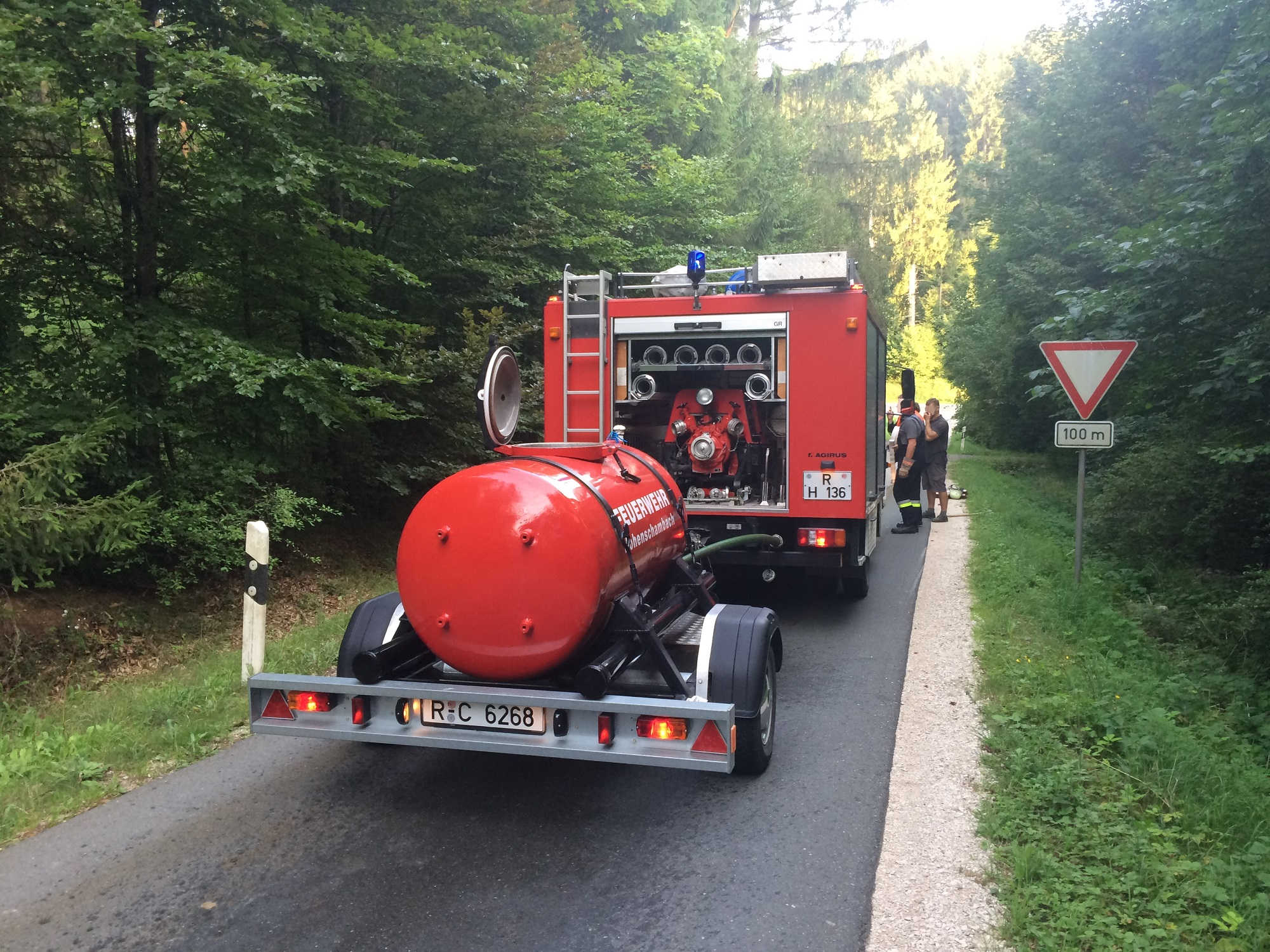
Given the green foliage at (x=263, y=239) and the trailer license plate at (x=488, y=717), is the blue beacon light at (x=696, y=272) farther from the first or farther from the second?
the trailer license plate at (x=488, y=717)

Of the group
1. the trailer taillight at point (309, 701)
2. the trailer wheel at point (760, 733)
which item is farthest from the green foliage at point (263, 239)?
the trailer wheel at point (760, 733)

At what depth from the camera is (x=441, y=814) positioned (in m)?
4.29

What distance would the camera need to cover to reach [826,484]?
7.54 m

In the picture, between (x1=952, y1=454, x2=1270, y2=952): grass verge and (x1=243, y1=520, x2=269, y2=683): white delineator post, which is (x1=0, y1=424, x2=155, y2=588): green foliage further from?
(x1=952, y1=454, x2=1270, y2=952): grass verge

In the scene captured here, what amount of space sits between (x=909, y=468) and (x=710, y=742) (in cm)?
1029

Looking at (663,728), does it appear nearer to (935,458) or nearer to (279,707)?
(279,707)

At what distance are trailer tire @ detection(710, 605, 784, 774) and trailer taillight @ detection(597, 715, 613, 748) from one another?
2.19ft

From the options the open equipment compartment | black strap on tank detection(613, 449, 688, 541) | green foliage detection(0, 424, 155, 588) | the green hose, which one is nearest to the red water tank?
black strap on tank detection(613, 449, 688, 541)

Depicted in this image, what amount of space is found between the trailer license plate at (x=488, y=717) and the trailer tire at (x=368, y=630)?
76 centimetres

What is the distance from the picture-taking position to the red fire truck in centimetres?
750

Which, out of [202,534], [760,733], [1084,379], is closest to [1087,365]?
[1084,379]

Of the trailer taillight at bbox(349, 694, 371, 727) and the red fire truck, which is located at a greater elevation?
the red fire truck

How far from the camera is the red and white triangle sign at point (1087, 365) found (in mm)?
7930

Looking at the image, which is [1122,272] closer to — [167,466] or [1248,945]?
[1248,945]
